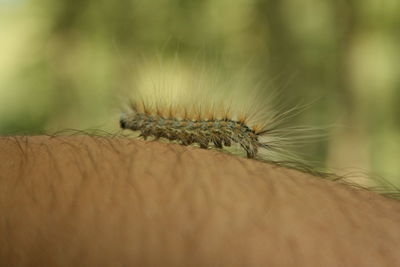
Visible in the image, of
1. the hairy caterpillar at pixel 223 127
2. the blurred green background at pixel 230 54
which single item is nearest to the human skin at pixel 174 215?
the hairy caterpillar at pixel 223 127

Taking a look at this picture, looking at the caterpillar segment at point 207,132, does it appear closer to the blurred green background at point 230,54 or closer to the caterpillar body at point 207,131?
the caterpillar body at point 207,131

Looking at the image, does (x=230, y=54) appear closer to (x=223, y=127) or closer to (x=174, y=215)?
(x=223, y=127)

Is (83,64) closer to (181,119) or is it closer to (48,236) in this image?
(181,119)

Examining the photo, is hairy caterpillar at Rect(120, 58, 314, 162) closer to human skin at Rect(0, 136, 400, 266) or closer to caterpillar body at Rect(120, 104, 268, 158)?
caterpillar body at Rect(120, 104, 268, 158)

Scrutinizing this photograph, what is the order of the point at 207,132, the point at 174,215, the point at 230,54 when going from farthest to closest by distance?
the point at 230,54, the point at 207,132, the point at 174,215

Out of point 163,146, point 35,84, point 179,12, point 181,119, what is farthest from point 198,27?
point 163,146

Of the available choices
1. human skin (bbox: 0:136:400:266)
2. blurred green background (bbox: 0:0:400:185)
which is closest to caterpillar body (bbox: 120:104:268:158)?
human skin (bbox: 0:136:400:266)

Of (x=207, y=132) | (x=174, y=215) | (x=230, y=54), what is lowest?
(x=174, y=215)

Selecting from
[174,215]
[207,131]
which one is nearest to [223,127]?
[207,131]
